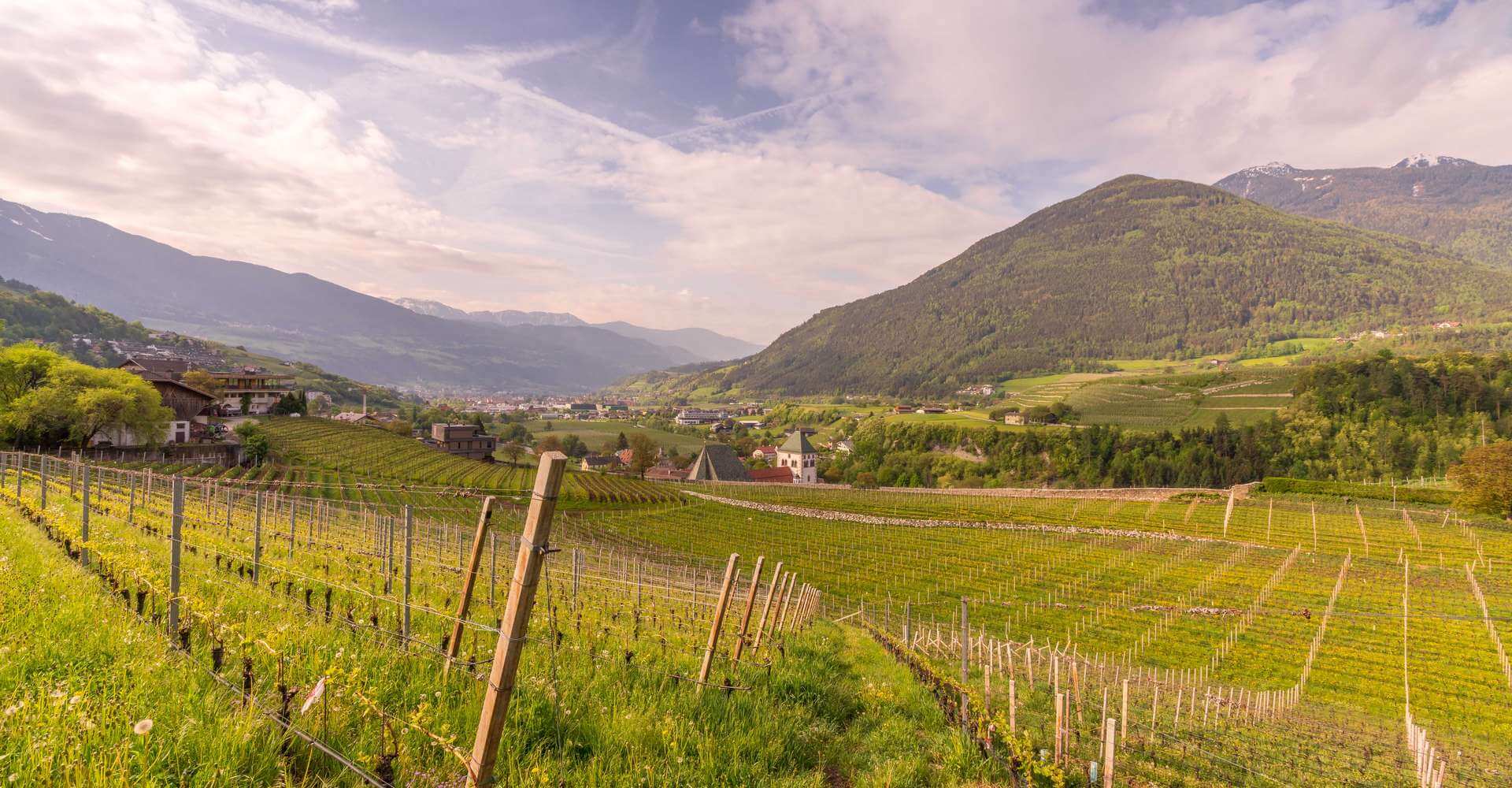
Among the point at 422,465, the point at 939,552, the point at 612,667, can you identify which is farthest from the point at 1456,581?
the point at 422,465

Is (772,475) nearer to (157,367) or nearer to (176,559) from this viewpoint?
(157,367)

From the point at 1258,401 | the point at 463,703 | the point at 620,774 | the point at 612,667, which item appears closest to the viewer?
the point at 620,774

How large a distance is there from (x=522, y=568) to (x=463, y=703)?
2.17 m

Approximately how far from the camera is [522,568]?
9.70 feet

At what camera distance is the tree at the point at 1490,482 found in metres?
57.1

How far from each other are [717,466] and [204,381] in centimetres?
7805

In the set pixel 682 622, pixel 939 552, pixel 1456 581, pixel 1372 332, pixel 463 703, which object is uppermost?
pixel 1372 332

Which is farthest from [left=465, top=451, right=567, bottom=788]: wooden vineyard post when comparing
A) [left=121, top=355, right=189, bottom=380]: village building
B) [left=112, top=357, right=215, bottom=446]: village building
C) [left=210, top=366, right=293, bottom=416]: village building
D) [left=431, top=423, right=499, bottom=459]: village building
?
[left=431, top=423, right=499, bottom=459]: village building

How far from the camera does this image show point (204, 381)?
8281cm

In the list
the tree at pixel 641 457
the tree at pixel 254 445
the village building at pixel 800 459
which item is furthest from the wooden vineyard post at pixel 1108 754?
the village building at pixel 800 459

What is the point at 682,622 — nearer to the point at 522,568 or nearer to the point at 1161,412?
the point at 522,568

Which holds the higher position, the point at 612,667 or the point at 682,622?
the point at 612,667

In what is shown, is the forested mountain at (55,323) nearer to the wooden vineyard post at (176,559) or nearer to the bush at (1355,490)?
the wooden vineyard post at (176,559)

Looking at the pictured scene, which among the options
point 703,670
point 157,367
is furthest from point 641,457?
point 703,670
